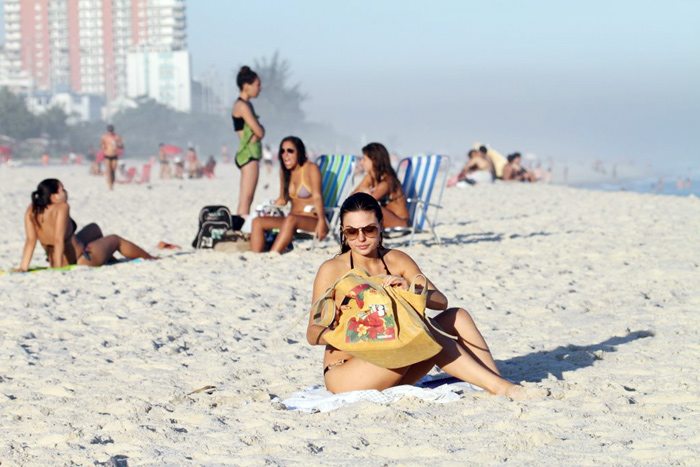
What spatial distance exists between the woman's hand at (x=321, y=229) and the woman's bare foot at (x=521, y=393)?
13.9 feet

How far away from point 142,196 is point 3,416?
13.8 m

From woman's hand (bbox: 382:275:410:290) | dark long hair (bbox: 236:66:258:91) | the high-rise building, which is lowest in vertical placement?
woman's hand (bbox: 382:275:410:290)

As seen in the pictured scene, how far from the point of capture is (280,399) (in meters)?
3.77

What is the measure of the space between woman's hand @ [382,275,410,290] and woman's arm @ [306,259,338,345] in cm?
23

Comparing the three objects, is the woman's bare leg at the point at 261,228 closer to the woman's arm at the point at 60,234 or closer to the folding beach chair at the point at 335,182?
the folding beach chair at the point at 335,182

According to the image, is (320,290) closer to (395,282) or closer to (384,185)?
(395,282)

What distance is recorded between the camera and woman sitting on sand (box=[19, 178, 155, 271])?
688 cm

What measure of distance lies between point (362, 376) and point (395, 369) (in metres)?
0.12

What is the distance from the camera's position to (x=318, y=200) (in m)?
7.66

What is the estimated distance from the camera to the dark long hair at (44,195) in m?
6.84

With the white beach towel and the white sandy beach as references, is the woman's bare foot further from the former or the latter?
the white beach towel

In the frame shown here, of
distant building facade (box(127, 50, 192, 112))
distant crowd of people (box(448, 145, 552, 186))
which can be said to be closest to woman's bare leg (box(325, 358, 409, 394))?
distant crowd of people (box(448, 145, 552, 186))

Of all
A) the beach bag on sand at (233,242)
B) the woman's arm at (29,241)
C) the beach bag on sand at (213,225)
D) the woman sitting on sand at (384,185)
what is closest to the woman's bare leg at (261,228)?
the beach bag on sand at (233,242)

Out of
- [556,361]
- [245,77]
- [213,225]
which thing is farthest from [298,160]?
[556,361]
